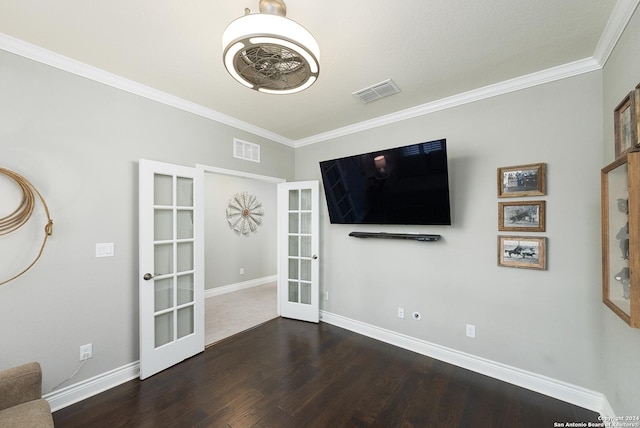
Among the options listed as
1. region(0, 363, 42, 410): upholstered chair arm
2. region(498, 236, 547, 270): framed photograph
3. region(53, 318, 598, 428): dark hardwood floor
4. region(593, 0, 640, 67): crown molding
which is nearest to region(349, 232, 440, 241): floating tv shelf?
region(498, 236, 547, 270): framed photograph

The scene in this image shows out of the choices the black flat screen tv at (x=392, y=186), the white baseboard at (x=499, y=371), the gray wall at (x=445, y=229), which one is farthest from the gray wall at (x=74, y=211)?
the white baseboard at (x=499, y=371)

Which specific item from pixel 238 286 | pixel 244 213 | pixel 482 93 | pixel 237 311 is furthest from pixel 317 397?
pixel 244 213

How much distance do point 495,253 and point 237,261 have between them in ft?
15.3

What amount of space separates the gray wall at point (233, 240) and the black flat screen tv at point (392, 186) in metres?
2.78

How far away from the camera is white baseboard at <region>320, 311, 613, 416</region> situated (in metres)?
2.01

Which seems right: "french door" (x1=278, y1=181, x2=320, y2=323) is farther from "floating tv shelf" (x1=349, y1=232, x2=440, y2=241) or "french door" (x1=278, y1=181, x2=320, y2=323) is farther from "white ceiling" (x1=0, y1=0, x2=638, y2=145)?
"white ceiling" (x1=0, y1=0, x2=638, y2=145)

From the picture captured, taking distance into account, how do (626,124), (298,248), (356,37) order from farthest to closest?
(298,248) → (356,37) → (626,124)

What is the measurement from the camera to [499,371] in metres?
2.38

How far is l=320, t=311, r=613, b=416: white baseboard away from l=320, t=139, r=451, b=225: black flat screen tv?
1369 mm

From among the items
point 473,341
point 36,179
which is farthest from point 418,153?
point 36,179

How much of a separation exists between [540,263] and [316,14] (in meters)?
2.62

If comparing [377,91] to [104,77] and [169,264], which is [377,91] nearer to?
[104,77]

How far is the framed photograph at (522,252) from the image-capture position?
85.6 inches

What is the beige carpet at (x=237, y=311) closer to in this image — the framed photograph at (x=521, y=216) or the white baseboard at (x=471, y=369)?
the white baseboard at (x=471, y=369)
